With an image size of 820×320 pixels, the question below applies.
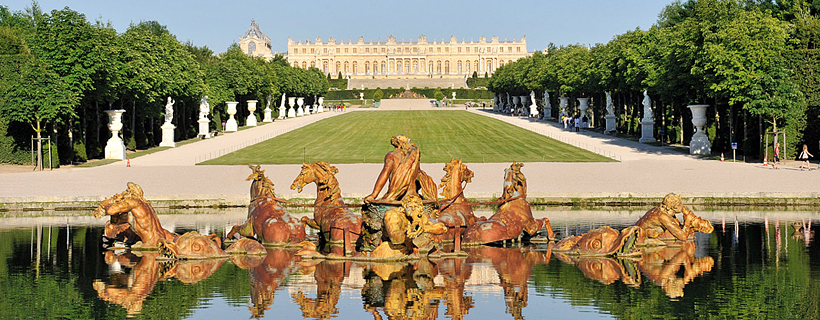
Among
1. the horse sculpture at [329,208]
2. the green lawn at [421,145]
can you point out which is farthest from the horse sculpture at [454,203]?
the green lawn at [421,145]

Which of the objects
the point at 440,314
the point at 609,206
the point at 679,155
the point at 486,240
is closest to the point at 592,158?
the point at 679,155

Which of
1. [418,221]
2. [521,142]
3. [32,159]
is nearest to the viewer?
[418,221]

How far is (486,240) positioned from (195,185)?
1626 cm

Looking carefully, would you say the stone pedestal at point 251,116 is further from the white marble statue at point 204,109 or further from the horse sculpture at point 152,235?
the horse sculpture at point 152,235

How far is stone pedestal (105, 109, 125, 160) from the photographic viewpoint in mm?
49000

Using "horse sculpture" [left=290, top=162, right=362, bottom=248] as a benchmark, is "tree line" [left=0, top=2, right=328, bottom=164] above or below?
above

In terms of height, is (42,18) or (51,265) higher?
(42,18)

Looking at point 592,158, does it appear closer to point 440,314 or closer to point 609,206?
point 609,206

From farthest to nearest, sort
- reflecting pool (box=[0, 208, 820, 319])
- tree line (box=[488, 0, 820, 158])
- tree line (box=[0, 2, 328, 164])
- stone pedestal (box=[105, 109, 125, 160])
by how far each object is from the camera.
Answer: stone pedestal (box=[105, 109, 125, 160]) < tree line (box=[488, 0, 820, 158]) < tree line (box=[0, 2, 328, 164]) < reflecting pool (box=[0, 208, 820, 319])

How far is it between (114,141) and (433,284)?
1475 inches

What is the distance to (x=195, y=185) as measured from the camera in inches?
1277

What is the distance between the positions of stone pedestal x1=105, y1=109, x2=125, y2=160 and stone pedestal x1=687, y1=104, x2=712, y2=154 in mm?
28958

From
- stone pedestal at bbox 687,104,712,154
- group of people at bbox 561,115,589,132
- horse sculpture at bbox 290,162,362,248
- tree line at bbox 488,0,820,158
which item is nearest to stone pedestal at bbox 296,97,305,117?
group of people at bbox 561,115,589,132

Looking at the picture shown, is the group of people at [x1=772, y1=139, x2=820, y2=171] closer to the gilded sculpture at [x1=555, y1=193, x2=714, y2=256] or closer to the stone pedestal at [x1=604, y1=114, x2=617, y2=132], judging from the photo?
the gilded sculpture at [x1=555, y1=193, x2=714, y2=256]
